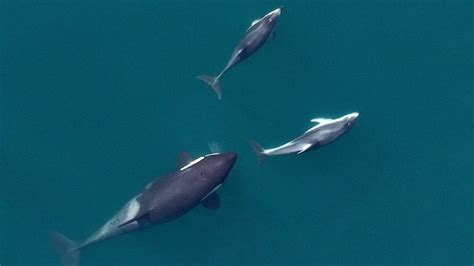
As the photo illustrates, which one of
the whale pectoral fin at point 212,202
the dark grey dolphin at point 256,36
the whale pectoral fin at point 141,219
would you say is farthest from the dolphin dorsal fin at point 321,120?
the whale pectoral fin at point 141,219

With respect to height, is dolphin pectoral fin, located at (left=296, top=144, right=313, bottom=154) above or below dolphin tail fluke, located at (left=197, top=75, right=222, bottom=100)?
below

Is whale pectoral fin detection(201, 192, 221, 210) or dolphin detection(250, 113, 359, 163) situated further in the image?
whale pectoral fin detection(201, 192, 221, 210)

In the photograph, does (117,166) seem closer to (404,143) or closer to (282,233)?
(282,233)

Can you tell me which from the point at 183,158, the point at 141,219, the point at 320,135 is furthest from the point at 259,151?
the point at 141,219

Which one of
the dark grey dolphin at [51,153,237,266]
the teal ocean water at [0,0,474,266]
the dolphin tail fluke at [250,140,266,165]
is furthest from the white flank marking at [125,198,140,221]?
the dolphin tail fluke at [250,140,266,165]

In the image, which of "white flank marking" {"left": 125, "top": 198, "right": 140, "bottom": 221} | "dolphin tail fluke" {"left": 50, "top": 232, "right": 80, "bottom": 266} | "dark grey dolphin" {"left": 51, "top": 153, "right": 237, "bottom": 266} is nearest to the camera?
"dark grey dolphin" {"left": 51, "top": 153, "right": 237, "bottom": 266}

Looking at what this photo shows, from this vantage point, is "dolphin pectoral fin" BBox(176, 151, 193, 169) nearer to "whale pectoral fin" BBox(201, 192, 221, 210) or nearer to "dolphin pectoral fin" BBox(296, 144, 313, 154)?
"whale pectoral fin" BBox(201, 192, 221, 210)

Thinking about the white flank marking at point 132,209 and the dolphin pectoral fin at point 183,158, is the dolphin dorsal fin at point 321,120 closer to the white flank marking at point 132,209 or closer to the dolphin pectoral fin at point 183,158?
the dolphin pectoral fin at point 183,158
